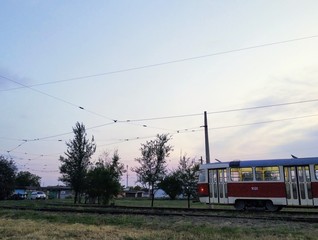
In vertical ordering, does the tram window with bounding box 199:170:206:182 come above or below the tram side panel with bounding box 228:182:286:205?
above

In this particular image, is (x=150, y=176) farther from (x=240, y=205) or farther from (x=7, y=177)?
(x=7, y=177)

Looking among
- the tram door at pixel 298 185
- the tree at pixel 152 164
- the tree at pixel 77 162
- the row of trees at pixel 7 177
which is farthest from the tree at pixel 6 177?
the tram door at pixel 298 185

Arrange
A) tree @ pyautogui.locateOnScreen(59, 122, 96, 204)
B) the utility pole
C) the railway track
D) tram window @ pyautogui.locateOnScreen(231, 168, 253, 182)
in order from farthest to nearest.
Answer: tree @ pyautogui.locateOnScreen(59, 122, 96, 204) → the utility pole → tram window @ pyautogui.locateOnScreen(231, 168, 253, 182) → the railway track

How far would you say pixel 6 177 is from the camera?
2569 inches

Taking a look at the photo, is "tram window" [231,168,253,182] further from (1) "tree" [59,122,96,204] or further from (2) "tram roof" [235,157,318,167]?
(1) "tree" [59,122,96,204]

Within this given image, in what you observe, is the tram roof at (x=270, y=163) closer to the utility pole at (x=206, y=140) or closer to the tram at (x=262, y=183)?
the tram at (x=262, y=183)

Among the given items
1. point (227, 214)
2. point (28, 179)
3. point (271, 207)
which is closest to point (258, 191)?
point (271, 207)

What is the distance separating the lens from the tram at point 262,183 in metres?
23.0

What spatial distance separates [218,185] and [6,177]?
49.4 m

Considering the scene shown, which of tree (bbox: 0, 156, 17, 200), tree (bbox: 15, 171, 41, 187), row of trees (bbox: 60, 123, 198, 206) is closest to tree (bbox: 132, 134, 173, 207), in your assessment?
row of trees (bbox: 60, 123, 198, 206)

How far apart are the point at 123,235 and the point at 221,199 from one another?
1490 centimetres

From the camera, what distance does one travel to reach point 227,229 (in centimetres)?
1398

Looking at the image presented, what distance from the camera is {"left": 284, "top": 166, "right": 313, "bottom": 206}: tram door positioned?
900 inches

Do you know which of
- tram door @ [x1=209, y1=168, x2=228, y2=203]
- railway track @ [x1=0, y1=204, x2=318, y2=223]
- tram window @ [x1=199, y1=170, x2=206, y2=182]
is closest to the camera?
railway track @ [x1=0, y1=204, x2=318, y2=223]
